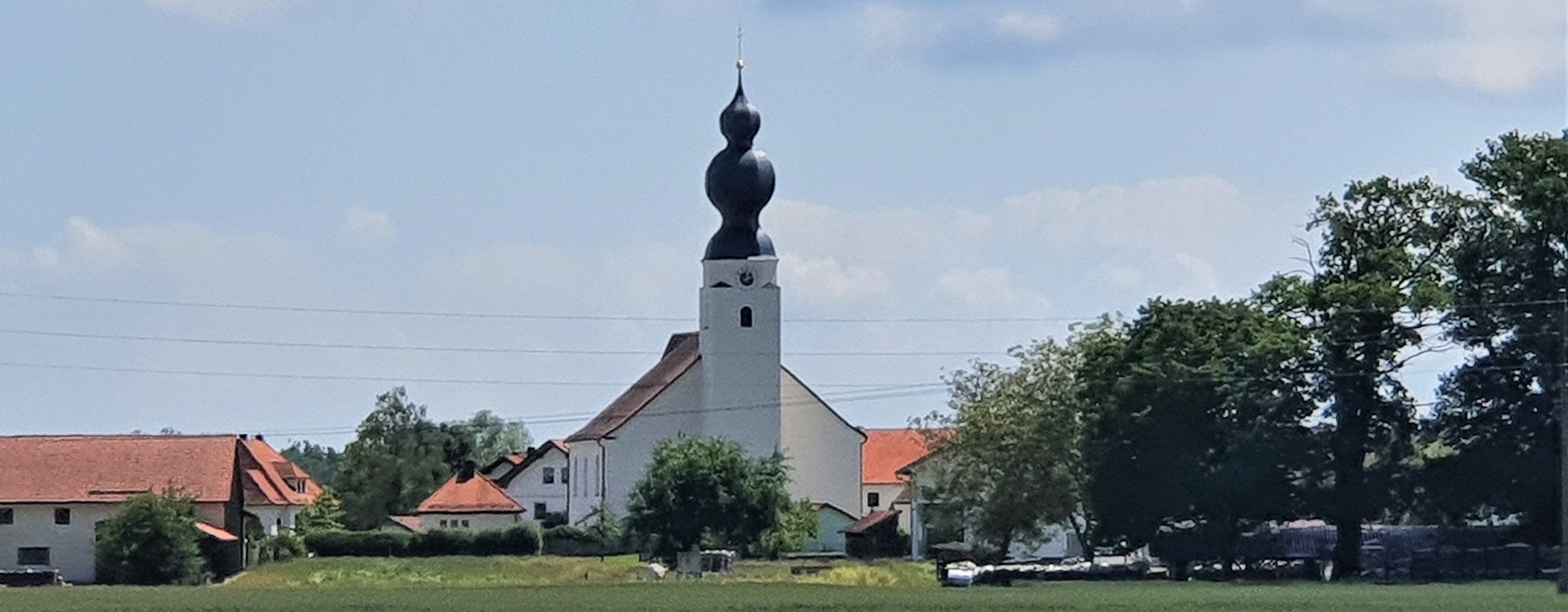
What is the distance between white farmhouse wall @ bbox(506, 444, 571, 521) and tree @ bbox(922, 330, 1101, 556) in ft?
101

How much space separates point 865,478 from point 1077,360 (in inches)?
1409

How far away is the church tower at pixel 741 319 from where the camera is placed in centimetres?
10856

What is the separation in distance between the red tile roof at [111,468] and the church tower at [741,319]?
85.3 feet

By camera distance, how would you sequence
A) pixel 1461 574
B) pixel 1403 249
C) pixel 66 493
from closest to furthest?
1. pixel 1461 574
2. pixel 1403 249
3. pixel 66 493

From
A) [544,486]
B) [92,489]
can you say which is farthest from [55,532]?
[544,486]

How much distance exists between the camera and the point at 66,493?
8512cm

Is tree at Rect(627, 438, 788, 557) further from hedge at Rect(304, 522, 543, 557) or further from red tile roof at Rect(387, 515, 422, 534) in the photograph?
red tile roof at Rect(387, 515, 422, 534)

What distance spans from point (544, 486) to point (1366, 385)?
5458 cm

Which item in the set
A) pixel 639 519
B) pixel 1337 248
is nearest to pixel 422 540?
pixel 639 519

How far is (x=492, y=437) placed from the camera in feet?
531

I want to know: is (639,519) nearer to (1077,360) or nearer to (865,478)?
(1077,360)

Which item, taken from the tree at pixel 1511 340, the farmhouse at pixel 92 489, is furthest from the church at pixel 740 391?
the tree at pixel 1511 340

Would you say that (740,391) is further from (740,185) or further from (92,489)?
(92,489)

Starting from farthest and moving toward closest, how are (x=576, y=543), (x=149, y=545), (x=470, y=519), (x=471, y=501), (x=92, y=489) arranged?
1. (x=471, y=501)
2. (x=470, y=519)
3. (x=576, y=543)
4. (x=92, y=489)
5. (x=149, y=545)
